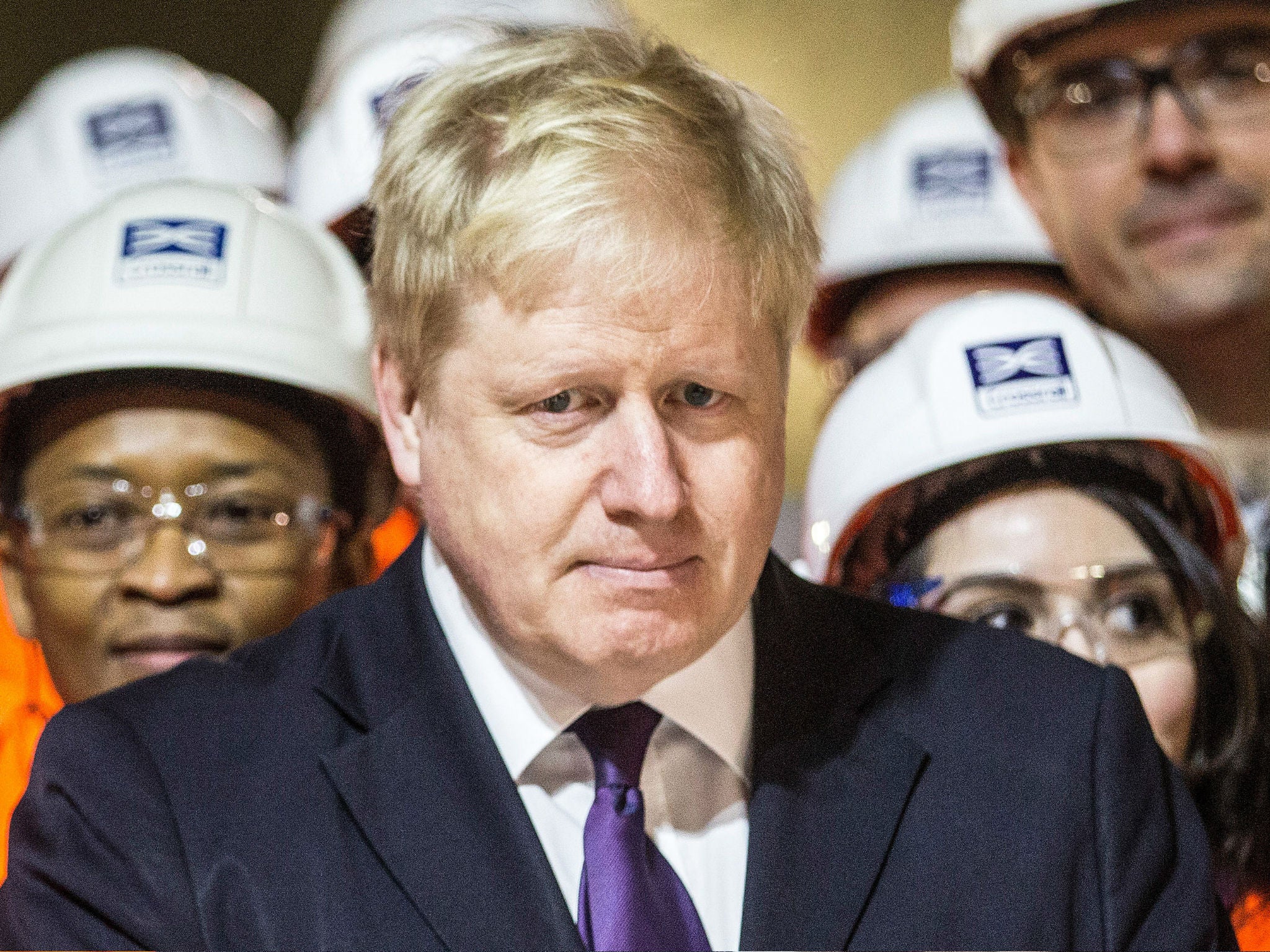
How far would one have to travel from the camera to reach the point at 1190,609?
2863mm

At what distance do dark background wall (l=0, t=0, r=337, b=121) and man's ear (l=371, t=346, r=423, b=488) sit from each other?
3479mm

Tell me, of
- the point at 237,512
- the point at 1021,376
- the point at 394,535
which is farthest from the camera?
the point at 394,535

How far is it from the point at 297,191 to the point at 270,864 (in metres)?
2.93

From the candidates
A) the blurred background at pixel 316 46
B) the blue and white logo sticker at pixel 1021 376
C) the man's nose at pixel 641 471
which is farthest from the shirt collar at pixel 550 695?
the blurred background at pixel 316 46

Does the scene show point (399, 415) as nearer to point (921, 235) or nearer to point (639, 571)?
point (639, 571)

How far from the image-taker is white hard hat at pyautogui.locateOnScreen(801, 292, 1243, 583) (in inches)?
116

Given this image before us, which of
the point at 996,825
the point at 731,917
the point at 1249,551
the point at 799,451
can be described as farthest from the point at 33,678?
the point at 799,451

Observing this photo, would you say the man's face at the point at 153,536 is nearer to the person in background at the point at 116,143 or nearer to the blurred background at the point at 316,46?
the person in background at the point at 116,143

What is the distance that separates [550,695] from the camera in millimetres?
1909

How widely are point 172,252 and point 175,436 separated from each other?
1.50 ft

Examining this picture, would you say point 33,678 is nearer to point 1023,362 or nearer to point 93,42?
point 1023,362

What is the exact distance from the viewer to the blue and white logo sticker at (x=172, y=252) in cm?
311

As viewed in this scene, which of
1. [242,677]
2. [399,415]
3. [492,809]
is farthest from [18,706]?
[492,809]

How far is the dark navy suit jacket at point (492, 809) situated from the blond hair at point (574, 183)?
15.5 inches
